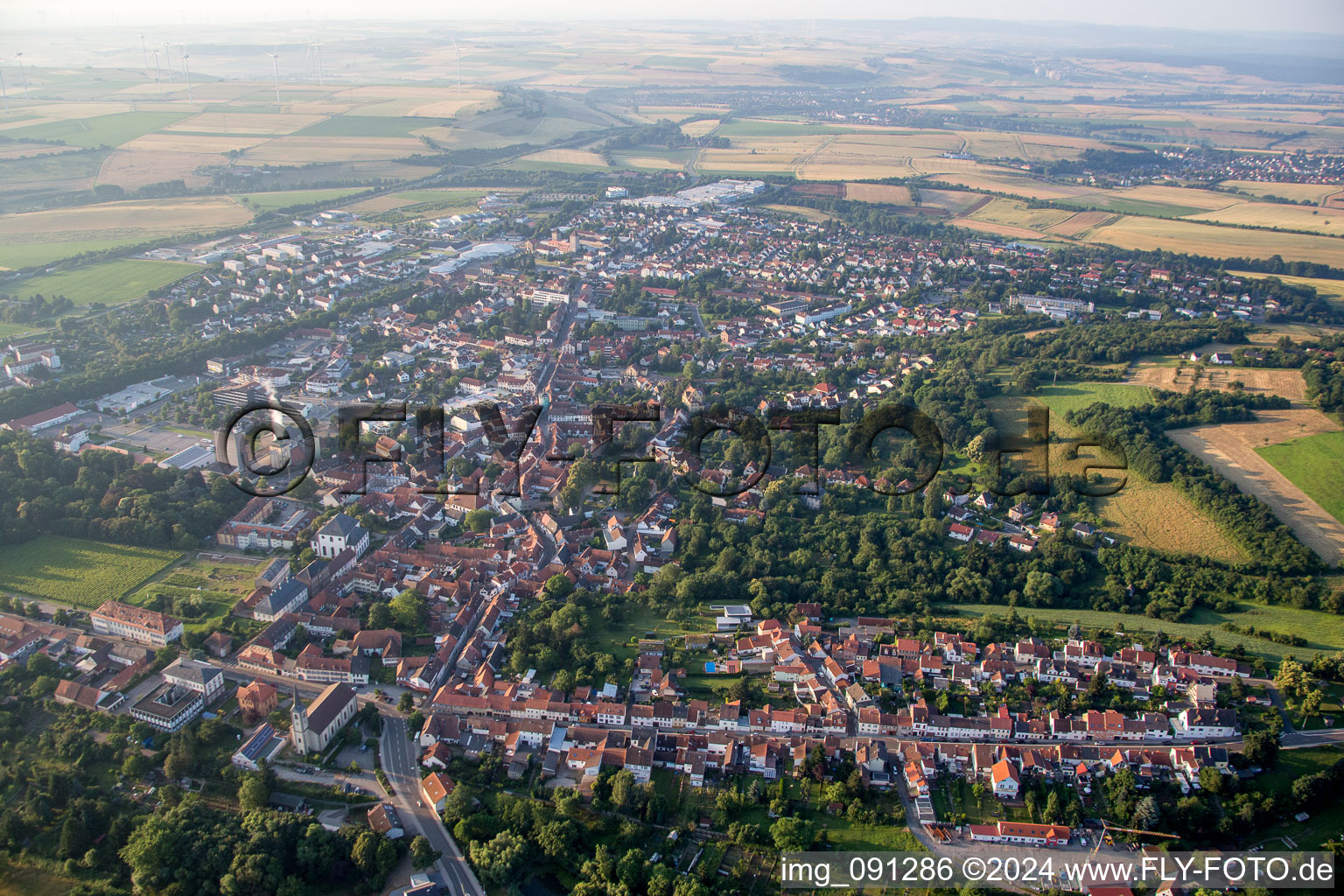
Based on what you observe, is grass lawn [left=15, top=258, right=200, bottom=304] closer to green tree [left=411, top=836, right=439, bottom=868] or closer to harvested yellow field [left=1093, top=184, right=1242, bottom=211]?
green tree [left=411, top=836, right=439, bottom=868]

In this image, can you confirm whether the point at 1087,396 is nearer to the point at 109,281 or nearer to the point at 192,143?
the point at 109,281

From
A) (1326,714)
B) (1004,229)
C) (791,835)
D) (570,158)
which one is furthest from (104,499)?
(570,158)

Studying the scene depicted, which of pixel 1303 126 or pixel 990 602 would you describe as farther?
pixel 1303 126

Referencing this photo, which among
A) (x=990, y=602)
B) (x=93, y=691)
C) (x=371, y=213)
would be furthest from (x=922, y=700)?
(x=371, y=213)

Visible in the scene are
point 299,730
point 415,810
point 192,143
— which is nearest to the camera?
point 415,810

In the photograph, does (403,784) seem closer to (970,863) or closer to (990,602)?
(970,863)

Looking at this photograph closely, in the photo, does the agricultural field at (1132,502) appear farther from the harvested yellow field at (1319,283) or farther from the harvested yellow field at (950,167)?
the harvested yellow field at (950,167)

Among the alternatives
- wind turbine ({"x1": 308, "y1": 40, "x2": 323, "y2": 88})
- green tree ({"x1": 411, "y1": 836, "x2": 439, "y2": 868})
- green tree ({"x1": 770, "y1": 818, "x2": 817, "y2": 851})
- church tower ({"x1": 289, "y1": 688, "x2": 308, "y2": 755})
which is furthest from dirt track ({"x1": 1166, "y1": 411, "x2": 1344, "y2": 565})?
wind turbine ({"x1": 308, "y1": 40, "x2": 323, "y2": 88})
